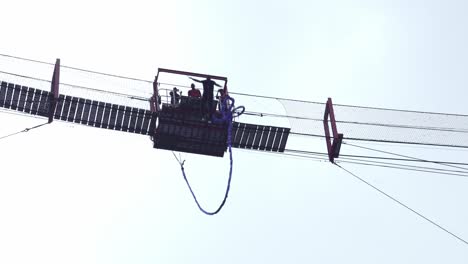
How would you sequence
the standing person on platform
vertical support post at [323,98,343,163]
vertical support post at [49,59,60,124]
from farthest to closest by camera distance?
vertical support post at [323,98,343,163], vertical support post at [49,59,60,124], the standing person on platform

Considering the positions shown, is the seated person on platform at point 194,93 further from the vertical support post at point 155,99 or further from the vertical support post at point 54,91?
the vertical support post at point 54,91

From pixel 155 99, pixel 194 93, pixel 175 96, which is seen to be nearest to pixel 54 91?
pixel 155 99

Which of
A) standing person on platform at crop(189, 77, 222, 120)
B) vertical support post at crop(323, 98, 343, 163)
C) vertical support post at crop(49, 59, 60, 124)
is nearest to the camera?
standing person on platform at crop(189, 77, 222, 120)

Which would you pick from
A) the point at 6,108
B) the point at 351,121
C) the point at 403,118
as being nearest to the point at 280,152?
the point at 351,121

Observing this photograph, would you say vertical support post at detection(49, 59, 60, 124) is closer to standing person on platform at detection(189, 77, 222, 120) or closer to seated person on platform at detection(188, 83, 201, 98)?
seated person on platform at detection(188, 83, 201, 98)

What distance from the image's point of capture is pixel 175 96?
20.2 m

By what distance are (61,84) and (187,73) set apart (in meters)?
3.63

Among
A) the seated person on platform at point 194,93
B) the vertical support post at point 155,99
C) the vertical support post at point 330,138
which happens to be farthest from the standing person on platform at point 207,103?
the vertical support post at point 330,138

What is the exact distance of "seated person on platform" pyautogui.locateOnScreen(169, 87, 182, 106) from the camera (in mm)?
20125

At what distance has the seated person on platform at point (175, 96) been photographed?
20.1 metres

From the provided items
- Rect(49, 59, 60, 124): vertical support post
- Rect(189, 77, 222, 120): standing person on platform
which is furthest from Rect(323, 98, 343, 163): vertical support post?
Rect(49, 59, 60, 124): vertical support post

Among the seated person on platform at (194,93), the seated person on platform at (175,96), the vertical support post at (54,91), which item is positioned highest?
the seated person on platform at (194,93)

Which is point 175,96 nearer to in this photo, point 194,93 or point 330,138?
point 194,93

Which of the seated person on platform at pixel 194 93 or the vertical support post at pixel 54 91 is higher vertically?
the seated person on platform at pixel 194 93
